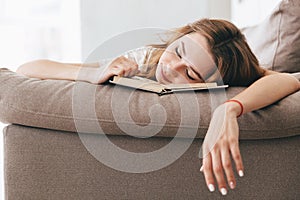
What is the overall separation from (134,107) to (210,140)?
9.3 inches

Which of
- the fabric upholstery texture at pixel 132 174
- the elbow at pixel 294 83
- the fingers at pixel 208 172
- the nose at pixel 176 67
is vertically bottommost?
the fabric upholstery texture at pixel 132 174

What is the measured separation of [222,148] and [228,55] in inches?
18.5

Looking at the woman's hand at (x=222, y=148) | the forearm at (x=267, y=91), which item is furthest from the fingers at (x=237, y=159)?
the forearm at (x=267, y=91)

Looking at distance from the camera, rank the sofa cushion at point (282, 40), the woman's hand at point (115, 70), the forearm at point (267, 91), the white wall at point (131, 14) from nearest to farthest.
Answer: the forearm at point (267, 91)
the woman's hand at point (115, 70)
the sofa cushion at point (282, 40)
the white wall at point (131, 14)

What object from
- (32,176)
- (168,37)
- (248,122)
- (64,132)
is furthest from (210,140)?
(168,37)

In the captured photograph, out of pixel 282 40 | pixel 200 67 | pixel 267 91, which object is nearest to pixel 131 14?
pixel 282 40

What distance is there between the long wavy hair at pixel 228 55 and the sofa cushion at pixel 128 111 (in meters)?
0.15

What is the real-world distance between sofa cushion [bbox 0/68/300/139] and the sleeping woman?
0.05 m

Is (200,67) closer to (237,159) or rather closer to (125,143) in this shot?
(125,143)

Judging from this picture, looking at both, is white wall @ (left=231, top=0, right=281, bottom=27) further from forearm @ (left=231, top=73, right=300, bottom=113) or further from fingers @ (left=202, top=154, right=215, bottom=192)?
fingers @ (left=202, top=154, right=215, bottom=192)

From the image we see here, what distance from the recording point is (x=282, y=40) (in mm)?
1878

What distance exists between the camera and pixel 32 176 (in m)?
1.35

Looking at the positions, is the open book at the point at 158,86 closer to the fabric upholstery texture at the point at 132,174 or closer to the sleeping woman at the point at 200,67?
the sleeping woman at the point at 200,67

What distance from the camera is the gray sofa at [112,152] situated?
4.24 ft
